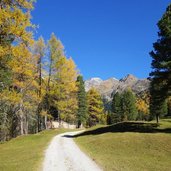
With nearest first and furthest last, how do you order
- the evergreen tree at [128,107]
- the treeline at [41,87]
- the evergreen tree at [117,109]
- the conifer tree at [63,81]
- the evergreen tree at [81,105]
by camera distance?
the treeline at [41,87], the conifer tree at [63,81], the evergreen tree at [81,105], the evergreen tree at [128,107], the evergreen tree at [117,109]

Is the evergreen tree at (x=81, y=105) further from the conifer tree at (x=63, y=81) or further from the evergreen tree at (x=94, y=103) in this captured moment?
the conifer tree at (x=63, y=81)

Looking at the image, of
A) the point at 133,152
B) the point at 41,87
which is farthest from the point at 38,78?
the point at 133,152

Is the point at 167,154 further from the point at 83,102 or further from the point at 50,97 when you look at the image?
the point at 83,102

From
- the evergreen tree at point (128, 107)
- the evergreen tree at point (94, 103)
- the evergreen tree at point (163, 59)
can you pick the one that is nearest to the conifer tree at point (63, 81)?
the evergreen tree at point (163, 59)

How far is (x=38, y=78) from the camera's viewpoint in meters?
47.5

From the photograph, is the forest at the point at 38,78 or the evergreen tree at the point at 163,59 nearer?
the forest at the point at 38,78

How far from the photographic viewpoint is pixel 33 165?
56.9 feet

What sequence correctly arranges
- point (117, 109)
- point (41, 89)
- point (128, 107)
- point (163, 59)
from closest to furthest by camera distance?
point (163, 59)
point (41, 89)
point (128, 107)
point (117, 109)

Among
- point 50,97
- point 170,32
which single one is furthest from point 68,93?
point 170,32

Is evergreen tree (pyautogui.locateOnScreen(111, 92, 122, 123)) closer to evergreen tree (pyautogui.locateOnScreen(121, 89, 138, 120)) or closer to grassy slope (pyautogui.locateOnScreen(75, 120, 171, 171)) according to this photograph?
evergreen tree (pyautogui.locateOnScreen(121, 89, 138, 120))

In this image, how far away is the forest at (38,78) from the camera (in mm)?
15930

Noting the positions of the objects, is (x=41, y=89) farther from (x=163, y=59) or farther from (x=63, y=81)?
(x=163, y=59)

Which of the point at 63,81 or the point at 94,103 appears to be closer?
the point at 63,81

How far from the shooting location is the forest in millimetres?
15930
